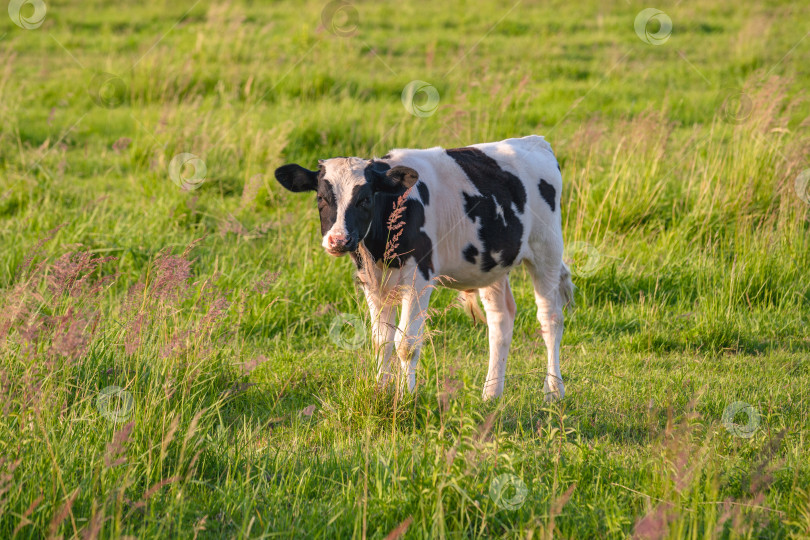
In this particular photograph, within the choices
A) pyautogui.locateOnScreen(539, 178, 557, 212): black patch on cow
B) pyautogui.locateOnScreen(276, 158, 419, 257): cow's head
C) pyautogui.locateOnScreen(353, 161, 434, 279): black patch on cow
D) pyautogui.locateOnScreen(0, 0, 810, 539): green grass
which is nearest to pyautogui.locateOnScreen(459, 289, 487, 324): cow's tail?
pyautogui.locateOnScreen(0, 0, 810, 539): green grass

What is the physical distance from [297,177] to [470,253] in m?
1.16

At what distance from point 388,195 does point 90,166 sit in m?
5.80

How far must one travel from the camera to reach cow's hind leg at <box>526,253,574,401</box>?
17.8 feet

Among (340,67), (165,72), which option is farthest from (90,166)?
(340,67)

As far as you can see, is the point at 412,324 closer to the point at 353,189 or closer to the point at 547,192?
the point at 353,189

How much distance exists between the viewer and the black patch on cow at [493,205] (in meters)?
5.14

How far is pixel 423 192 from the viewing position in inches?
197

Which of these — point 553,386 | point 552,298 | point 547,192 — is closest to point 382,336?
point 553,386

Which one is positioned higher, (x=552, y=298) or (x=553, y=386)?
(x=552, y=298)

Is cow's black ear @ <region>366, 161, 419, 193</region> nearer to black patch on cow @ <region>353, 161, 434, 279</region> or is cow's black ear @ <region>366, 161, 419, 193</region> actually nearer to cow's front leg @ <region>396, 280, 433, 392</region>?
black patch on cow @ <region>353, 161, 434, 279</region>

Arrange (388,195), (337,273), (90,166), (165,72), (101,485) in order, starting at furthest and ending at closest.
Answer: (165,72), (90,166), (337,273), (388,195), (101,485)

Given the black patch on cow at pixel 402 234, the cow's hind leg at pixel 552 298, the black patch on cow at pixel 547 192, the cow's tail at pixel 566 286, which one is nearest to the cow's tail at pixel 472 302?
the cow's hind leg at pixel 552 298

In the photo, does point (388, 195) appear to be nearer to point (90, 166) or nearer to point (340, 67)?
point (90, 166)

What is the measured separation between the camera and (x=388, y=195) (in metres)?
4.98
